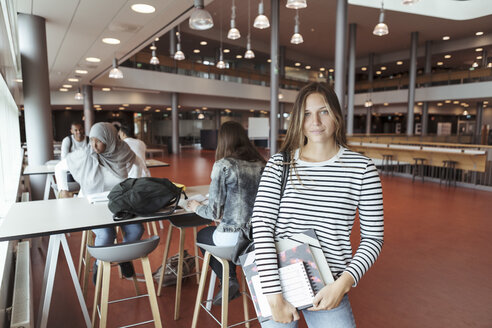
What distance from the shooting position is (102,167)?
282cm

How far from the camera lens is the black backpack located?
2.08 meters

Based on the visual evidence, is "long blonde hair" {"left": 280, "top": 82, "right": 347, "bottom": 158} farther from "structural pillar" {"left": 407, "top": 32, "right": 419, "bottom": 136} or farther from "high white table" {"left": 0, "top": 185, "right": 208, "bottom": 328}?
"structural pillar" {"left": 407, "top": 32, "right": 419, "bottom": 136}

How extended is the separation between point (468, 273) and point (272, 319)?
2.97 metres

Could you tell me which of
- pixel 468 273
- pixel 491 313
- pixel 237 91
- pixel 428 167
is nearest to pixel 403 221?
pixel 468 273

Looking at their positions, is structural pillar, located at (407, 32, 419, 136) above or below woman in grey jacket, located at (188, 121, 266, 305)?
above

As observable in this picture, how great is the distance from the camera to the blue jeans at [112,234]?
2.71 metres

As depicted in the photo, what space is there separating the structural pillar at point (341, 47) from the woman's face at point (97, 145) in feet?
24.1

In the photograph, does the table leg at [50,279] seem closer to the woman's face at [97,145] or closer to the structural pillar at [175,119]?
the woman's face at [97,145]

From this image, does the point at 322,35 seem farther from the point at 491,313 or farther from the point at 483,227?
the point at 491,313

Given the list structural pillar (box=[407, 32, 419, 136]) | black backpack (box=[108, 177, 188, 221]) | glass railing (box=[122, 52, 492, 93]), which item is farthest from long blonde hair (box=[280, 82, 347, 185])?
structural pillar (box=[407, 32, 419, 136])

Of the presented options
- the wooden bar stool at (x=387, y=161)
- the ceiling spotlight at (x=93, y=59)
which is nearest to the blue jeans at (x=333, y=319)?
the ceiling spotlight at (x=93, y=59)

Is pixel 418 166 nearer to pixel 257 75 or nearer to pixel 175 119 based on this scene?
pixel 257 75

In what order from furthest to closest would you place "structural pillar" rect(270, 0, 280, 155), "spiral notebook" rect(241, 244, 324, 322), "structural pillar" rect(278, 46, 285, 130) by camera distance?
1. "structural pillar" rect(278, 46, 285, 130)
2. "structural pillar" rect(270, 0, 280, 155)
3. "spiral notebook" rect(241, 244, 324, 322)

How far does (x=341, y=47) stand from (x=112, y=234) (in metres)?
8.52
